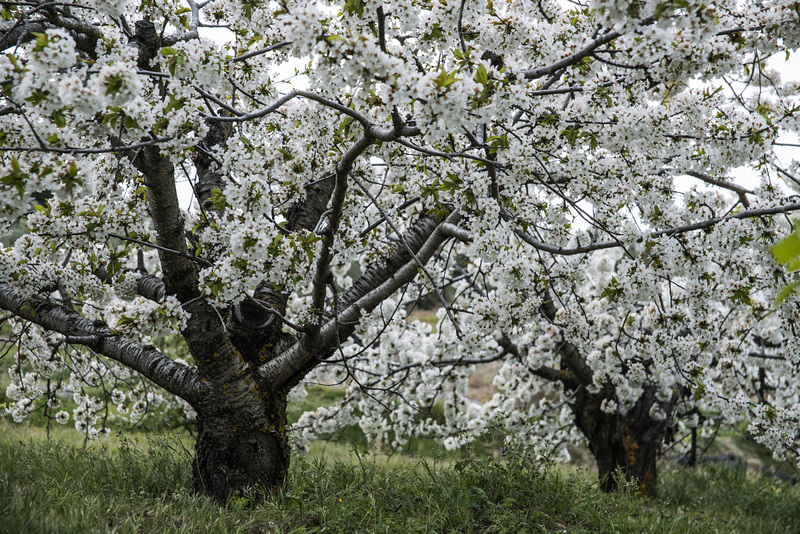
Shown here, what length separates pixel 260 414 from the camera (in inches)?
121

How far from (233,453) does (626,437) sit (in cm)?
419

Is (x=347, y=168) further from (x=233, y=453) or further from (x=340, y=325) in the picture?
(x=233, y=453)

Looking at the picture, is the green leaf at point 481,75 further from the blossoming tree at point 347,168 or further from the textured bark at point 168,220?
the textured bark at point 168,220

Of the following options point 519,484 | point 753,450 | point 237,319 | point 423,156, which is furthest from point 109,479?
point 753,450

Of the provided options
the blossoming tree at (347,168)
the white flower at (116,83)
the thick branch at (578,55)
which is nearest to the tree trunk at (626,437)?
the blossoming tree at (347,168)

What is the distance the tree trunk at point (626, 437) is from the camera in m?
5.10

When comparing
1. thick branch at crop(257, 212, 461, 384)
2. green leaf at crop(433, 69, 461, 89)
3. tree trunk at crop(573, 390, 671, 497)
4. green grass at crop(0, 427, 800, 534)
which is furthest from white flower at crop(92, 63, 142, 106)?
tree trunk at crop(573, 390, 671, 497)

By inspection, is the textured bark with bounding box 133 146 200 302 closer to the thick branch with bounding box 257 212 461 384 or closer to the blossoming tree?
the blossoming tree

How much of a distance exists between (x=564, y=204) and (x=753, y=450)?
9.00 metres

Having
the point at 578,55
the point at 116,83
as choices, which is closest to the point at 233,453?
the point at 116,83

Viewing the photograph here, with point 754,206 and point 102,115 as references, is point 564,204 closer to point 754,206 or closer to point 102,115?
point 754,206

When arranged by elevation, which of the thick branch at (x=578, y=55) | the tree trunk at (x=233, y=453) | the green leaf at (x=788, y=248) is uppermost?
the thick branch at (x=578, y=55)

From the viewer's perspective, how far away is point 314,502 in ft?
9.55

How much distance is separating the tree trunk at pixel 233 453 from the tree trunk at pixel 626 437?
376 cm
